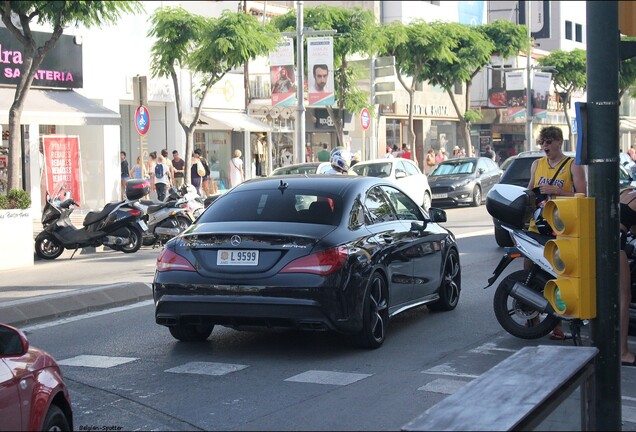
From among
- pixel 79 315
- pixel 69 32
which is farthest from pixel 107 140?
pixel 79 315

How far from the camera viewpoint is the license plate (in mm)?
8547

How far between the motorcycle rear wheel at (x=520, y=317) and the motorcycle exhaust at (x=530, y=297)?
0.38 ft

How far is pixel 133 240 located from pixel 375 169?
1016 cm

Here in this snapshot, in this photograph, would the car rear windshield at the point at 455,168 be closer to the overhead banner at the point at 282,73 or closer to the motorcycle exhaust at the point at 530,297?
the overhead banner at the point at 282,73

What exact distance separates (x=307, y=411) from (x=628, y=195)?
337 centimetres

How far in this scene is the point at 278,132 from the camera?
43.2 m

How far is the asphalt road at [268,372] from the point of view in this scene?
6.79 meters


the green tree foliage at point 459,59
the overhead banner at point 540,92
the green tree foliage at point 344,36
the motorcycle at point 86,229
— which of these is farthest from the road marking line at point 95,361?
the overhead banner at point 540,92

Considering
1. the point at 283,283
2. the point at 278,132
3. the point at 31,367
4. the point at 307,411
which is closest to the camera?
the point at 31,367

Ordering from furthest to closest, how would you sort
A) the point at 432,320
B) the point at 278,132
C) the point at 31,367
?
the point at 278,132 < the point at 432,320 < the point at 31,367

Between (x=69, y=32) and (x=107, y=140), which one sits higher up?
(x=69, y=32)

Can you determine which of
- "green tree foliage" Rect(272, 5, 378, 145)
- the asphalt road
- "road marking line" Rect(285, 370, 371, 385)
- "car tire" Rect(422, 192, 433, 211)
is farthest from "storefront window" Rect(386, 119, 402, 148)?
"road marking line" Rect(285, 370, 371, 385)

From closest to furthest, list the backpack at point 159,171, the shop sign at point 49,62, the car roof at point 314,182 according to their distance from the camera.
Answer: the car roof at point 314,182 < the shop sign at point 49,62 < the backpack at point 159,171

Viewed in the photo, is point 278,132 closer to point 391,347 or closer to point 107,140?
point 107,140
